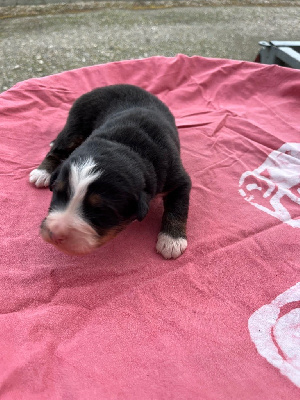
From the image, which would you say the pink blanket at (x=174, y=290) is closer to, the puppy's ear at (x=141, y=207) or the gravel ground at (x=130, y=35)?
the puppy's ear at (x=141, y=207)

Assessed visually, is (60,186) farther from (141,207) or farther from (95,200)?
(141,207)

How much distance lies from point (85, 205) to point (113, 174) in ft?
0.82

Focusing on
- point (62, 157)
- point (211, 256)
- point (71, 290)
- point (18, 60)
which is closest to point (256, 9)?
point (18, 60)

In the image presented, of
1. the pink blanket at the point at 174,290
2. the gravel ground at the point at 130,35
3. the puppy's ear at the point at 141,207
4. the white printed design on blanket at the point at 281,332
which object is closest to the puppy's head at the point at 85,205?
the puppy's ear at the point at 141,207

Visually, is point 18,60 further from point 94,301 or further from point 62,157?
point 94,301

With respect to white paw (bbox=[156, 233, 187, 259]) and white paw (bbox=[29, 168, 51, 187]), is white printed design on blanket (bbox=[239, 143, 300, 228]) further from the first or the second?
white paw (bbox=[29, 168, 51, 187])

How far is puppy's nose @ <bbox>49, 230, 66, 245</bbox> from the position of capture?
2.29 m

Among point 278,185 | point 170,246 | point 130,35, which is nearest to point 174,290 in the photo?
point 170,246

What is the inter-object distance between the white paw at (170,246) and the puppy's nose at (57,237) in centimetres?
88

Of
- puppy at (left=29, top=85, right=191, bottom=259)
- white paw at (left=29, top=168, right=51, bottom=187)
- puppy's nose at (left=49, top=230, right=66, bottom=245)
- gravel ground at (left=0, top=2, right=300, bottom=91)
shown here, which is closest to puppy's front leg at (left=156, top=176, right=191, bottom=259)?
puppy at (left=29, top=85, right=191, bottom=259)

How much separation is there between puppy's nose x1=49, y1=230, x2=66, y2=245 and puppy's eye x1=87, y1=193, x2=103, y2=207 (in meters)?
0.25

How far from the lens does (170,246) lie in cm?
292

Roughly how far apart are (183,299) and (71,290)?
0.77 meters

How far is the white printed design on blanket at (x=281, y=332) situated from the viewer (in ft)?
7.63
